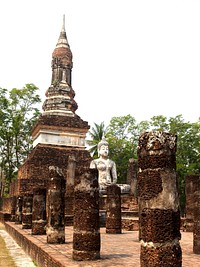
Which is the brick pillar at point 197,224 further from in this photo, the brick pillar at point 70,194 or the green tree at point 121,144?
the green tree at point 121,144

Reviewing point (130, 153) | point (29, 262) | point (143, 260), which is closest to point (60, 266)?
point (143, 260)

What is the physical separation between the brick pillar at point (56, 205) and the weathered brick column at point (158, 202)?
4.15 meters

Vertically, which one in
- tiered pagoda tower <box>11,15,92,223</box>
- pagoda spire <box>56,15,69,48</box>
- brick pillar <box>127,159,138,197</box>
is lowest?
brick pillar <box>127,159,138,197</box>

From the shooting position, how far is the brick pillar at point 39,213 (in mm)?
10266

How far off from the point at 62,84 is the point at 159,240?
21.6 metres

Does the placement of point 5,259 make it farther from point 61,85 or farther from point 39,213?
point 61,85

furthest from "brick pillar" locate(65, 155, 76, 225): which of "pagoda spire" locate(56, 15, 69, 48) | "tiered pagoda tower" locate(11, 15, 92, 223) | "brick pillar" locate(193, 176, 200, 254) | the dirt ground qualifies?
"pagoda spire" locate(56, 15, 69, 48)

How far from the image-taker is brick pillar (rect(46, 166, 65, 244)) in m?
8.09

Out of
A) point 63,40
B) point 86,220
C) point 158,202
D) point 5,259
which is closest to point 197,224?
point 86,220

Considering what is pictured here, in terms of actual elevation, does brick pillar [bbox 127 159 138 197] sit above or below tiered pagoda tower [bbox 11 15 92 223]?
below

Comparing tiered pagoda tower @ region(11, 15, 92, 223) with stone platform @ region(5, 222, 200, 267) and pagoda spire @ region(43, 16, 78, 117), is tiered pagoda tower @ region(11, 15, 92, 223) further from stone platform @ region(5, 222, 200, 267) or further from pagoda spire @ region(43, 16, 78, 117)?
stone platform @ region(5, 222, 200, 267)

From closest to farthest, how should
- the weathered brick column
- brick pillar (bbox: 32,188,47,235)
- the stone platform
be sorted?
the weathered brick column → the stone platform → brick pillar (bbox: 32,188,47,235)

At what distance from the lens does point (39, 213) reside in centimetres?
1047

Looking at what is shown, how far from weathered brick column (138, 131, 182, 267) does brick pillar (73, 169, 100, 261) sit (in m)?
1.94
